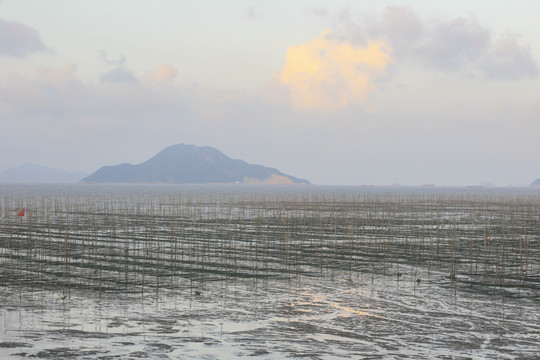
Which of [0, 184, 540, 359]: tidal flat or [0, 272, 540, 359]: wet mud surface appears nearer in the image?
[0, 272, 540, 359]: wet mud surface

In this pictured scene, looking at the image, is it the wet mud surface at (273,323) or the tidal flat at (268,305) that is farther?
the tidal flat at (268,305)

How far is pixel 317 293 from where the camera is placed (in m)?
17.3

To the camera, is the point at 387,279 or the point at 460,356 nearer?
the point at 460,356

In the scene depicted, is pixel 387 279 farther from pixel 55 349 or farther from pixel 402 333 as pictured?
pixel 55 349

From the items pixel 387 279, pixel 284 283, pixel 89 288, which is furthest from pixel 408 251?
pixel 89 288

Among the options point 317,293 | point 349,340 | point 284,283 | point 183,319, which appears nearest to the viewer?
point 349,340

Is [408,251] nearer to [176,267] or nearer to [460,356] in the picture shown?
[176,267]

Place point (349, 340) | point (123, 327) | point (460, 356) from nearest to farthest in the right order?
point (460, 356) < point (349, 340) < point (123, 327)

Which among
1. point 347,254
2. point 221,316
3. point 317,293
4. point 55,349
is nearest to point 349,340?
point 221,316

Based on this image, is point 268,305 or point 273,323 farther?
point 268,305

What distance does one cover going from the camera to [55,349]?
1112cm

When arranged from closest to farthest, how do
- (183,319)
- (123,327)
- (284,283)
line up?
(123,327), (183,319), (284,283)

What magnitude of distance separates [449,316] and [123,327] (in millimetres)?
9013

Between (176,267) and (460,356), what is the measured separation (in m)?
13.6
